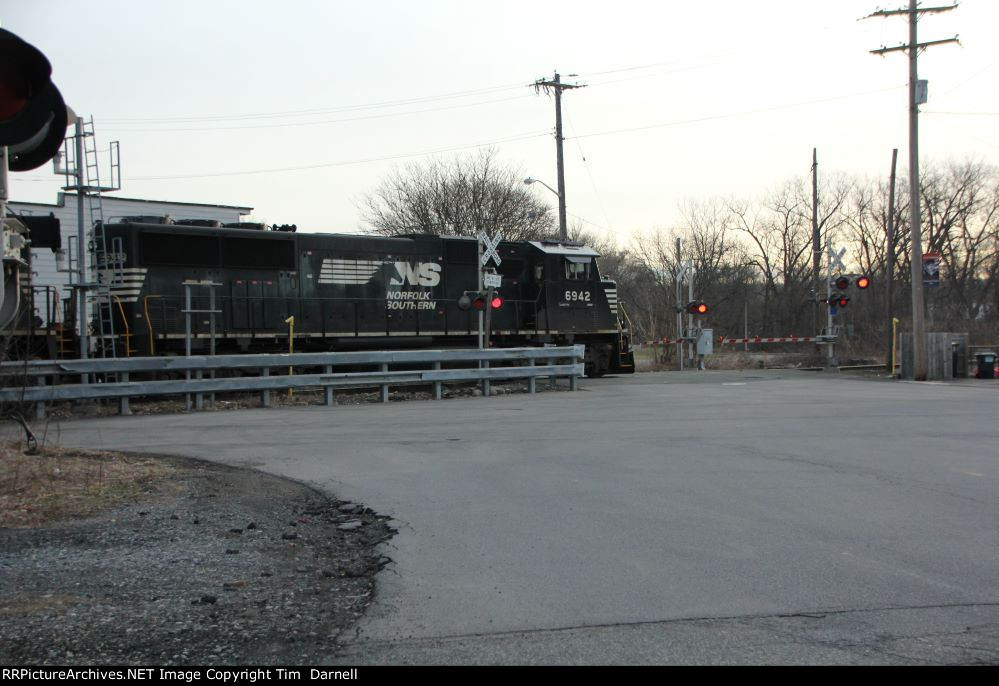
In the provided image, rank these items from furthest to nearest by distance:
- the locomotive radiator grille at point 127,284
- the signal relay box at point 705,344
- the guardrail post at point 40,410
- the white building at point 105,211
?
the signal relay box at point 705,344 → the white building at point 105,211 → the locomotive radiator grille at point 127,284 → the guardrail post at point 40,410

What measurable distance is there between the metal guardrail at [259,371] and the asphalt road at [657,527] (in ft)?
2.78

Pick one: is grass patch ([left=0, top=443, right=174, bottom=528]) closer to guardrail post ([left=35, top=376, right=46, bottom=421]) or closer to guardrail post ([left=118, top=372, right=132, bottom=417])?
guardrail post ([left=35, top=376, right=46, bottom=421])

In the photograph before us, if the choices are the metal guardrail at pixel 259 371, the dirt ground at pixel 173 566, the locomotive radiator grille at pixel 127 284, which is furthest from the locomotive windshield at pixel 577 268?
the dirt ground at pixel 173 566

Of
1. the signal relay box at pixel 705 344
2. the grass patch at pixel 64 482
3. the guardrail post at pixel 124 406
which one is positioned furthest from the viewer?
the signal relay box at pixel 705 344

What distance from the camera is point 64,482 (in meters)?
7.50

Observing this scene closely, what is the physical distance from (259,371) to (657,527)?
14101 mm

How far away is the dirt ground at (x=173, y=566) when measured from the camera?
393cm

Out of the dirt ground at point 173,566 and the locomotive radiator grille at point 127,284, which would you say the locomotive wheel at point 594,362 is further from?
the dirt ground at point 173,566

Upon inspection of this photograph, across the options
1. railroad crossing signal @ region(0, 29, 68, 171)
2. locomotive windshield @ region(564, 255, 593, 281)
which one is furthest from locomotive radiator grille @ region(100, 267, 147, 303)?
railroad crossing signal @ region(0, 29, 68, 171)

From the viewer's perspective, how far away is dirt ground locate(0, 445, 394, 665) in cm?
393

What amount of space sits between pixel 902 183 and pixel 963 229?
15.8ft

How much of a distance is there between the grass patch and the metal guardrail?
242 centimetres

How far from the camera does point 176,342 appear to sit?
59.9ft

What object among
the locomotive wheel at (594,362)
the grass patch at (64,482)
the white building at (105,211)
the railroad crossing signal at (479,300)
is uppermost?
the white building at (105,211)
